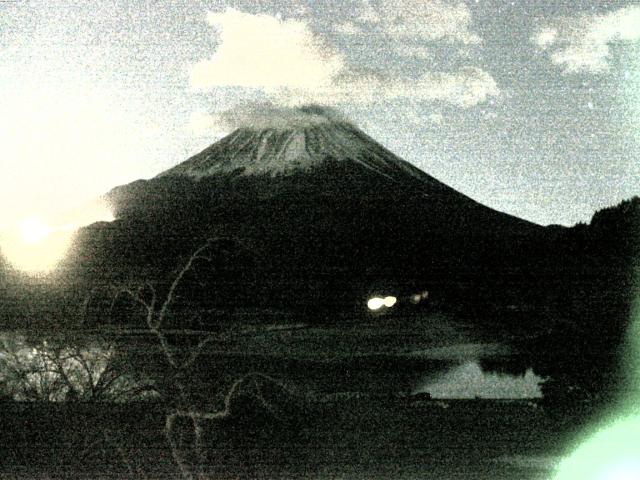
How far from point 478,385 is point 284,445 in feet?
29.4

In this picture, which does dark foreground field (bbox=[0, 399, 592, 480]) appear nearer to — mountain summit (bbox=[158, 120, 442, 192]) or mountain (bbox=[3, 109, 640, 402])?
mountain (bbox=[3, 109, 640, 402])

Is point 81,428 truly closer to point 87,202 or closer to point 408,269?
point 408,269

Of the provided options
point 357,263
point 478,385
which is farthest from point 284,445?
point 357,263

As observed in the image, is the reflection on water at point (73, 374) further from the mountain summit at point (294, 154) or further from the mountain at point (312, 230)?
the mountain summit at point (294, 154)

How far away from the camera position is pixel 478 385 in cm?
1730

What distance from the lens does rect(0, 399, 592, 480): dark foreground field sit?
817 centimetres

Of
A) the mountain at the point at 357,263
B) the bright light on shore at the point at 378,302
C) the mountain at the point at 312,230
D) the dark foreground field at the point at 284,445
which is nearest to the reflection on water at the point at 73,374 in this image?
the dark foreground field at the point at 284,445

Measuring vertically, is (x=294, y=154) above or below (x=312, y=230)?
above

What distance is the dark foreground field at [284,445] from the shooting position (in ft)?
26.8

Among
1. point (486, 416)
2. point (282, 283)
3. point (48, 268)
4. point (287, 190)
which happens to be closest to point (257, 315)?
point (282, 283)

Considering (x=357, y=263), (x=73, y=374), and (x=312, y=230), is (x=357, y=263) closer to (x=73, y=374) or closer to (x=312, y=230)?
(x=312, y=230)

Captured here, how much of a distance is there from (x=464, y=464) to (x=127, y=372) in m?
4.44

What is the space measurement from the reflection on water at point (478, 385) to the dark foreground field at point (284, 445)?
292cm

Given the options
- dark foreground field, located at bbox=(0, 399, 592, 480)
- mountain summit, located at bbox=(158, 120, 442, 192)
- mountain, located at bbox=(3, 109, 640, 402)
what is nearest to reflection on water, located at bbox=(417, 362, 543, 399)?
mountain, located at bbox=(3, 109, 640, 402)
